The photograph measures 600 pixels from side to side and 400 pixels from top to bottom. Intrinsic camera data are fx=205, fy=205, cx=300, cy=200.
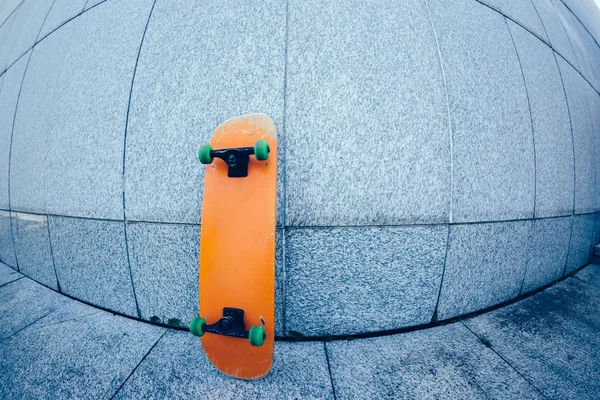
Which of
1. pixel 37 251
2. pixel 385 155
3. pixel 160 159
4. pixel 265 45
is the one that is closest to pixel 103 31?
pixel 160 159

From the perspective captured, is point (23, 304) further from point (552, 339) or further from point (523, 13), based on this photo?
point (523, 13)

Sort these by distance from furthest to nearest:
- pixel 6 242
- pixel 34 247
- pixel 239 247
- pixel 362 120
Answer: pixel 6 242 < pixel 34 247 < pixel 362 120 < pixel 239 247

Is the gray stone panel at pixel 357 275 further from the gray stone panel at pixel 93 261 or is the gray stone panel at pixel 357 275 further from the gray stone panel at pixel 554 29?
the gray stone panel at pixel 554 29

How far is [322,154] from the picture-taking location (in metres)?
1.69

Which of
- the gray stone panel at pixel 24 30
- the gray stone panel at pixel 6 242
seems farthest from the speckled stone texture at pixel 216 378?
the gray stone panel at pixel 24 30

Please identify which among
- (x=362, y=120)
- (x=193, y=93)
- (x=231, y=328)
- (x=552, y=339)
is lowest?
(x=552, y=339)

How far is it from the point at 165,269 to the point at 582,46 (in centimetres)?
717

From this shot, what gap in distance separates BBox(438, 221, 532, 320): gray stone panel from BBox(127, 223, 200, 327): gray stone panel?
7.47 feet

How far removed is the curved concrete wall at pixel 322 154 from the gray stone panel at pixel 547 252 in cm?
4

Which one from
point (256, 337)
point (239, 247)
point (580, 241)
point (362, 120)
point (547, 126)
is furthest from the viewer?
point (580, 241)

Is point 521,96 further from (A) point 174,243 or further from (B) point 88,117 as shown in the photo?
(B) point 88,117

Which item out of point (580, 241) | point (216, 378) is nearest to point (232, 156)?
point (216, 378)

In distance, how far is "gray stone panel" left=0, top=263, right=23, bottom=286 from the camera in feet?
9.09

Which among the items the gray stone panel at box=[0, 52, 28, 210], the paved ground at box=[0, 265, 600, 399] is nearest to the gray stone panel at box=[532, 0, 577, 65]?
the paved ground at box=[0, 265, 600, 399]
